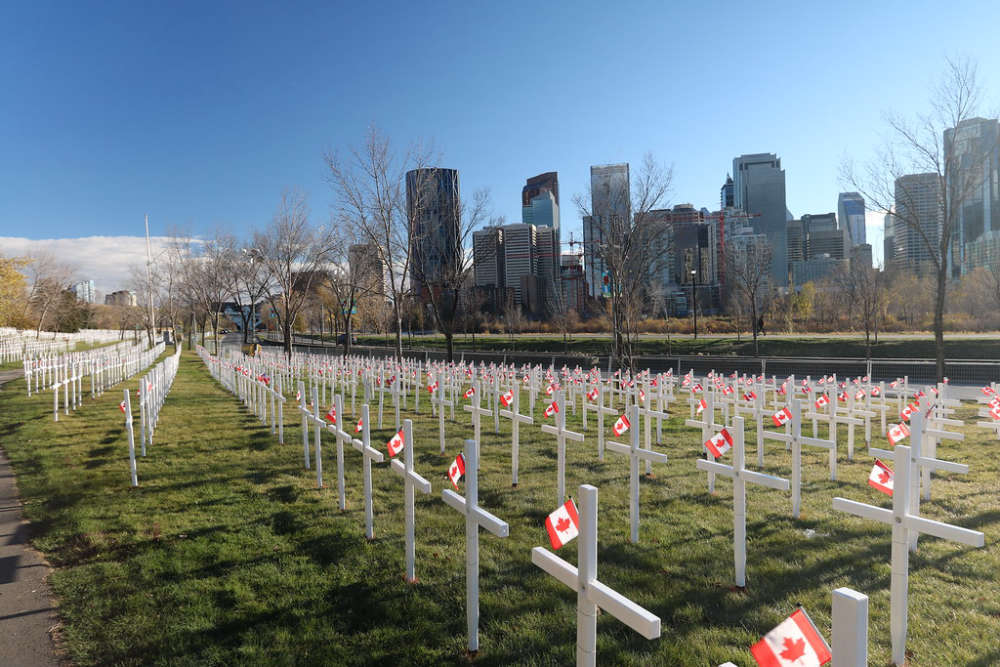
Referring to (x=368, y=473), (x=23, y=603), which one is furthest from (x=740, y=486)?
(x=23, y=603)

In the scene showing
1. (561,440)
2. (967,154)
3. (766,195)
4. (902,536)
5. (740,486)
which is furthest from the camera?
(766,195)

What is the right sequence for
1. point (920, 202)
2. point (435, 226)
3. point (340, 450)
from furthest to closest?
point (435, 226) → point (920, 202) → point (340, 450)

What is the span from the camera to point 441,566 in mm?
4668

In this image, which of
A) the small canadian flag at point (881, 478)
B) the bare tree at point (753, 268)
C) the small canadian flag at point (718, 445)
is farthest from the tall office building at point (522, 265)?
the small canadian flag at point (881, 478)

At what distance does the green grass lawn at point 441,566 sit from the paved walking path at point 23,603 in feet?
0.40

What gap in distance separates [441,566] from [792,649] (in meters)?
3.46

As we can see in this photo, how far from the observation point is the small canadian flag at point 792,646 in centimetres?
165

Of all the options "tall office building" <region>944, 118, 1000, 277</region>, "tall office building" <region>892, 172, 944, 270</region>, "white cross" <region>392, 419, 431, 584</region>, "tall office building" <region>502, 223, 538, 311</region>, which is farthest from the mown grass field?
"tall office building" <region>502, 223, 538, 311</region>

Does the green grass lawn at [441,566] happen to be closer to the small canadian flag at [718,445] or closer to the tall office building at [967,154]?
the small canadian flag at [718,445]

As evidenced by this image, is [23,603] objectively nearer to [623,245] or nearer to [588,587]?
[588,587]

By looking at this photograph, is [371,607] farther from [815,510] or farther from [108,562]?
[815,510]

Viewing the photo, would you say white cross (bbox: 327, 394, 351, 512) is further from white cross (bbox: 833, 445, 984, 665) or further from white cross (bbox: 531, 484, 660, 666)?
white cross (bbox: 833, 445, 984, 665)

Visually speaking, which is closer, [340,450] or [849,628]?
[849,628]

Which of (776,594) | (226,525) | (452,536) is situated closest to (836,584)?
(776,594)
